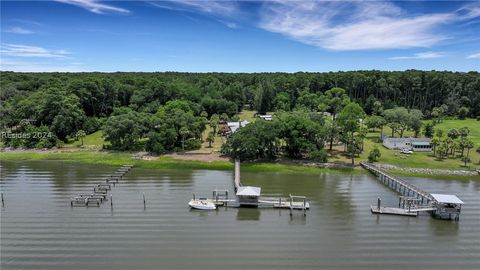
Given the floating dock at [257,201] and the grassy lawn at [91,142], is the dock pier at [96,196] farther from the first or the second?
the grassy lawn at [91,142]

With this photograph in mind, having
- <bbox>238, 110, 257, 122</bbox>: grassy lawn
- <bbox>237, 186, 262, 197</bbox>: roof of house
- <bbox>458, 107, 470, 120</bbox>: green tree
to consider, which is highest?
<bbox>458, 107, 470, 120</bbox>: green tree

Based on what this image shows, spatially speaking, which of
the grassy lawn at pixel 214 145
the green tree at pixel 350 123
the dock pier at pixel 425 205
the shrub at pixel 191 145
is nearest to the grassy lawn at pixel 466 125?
the green tree at pixel 350 123

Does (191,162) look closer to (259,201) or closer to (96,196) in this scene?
(96,196)

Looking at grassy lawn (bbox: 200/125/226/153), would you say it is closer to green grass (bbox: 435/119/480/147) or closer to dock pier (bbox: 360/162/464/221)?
dock pier (bbox: 360/162/464/221)

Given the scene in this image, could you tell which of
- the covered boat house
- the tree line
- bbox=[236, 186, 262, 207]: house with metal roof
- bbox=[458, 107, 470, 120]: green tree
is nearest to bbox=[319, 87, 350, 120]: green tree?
the tree line

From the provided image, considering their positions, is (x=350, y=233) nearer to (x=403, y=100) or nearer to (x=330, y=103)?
(x=330, y=103)

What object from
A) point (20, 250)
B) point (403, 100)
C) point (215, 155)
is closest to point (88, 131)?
point (215, 155)
